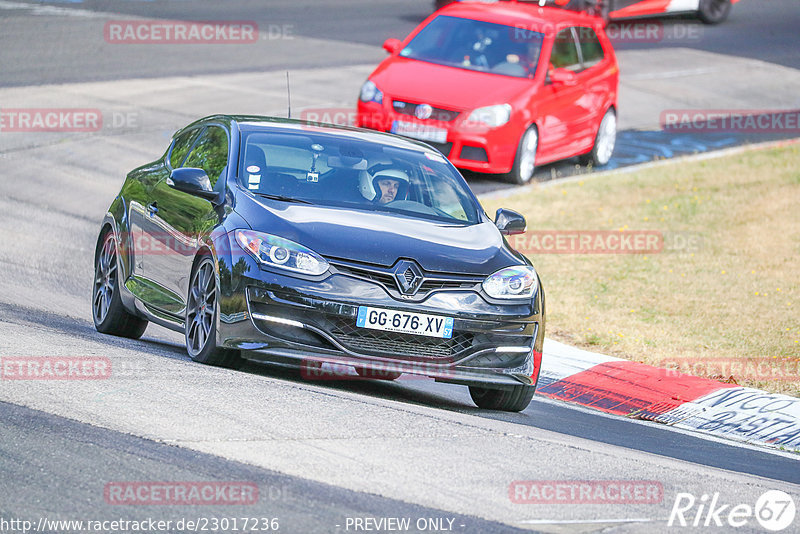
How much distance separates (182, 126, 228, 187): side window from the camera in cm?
918

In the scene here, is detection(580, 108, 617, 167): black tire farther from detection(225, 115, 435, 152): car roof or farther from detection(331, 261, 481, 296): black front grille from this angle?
detection(331, 261, 481, 296): black front grille

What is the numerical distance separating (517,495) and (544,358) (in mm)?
4511

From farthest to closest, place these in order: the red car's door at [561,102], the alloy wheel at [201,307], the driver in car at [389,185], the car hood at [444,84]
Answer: the red car's door at [561,102]
the car hood at [444,84]
the driver in car at [389,185]
the alloy wheel at [201,307]

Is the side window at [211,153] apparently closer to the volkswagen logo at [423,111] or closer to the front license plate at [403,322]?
the front license plate at [403,322]

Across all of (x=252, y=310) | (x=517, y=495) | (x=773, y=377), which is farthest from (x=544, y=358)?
(x=517, y=495)

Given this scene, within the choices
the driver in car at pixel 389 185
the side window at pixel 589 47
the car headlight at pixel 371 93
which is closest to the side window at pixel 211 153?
the driver in car at pixel 389 185

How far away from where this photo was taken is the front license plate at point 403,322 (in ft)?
25.9

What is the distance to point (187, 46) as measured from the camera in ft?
80.0

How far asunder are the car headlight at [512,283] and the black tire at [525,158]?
28.7 ft

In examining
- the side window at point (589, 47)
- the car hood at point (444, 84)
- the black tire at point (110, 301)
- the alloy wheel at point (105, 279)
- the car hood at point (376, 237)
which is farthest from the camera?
the side window at point (589, 47)

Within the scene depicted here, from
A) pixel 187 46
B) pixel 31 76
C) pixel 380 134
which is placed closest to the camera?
pixel 380 134

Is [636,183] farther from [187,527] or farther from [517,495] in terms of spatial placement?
[187,527]

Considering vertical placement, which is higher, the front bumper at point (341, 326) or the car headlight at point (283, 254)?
the car headlight at point (283, 254)

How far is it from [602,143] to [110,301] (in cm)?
1094
